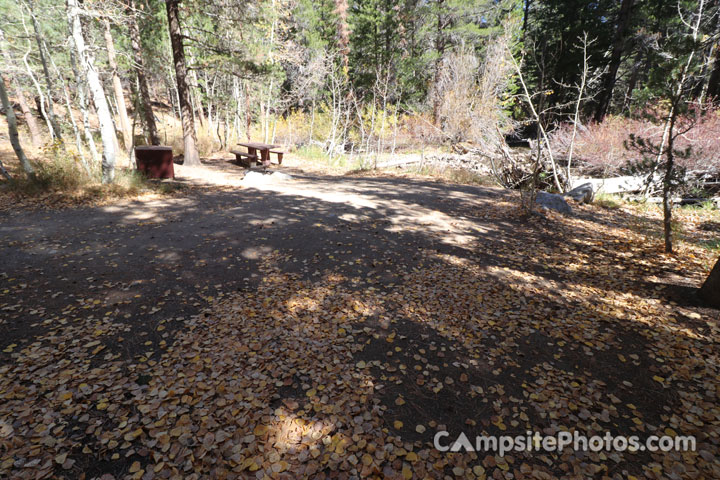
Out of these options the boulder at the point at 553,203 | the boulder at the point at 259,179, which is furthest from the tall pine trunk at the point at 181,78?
the boulder at the point at 553,203

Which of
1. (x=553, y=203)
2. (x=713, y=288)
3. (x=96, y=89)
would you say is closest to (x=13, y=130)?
(x=96, y=89)

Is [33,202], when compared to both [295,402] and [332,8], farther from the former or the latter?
[332,8]

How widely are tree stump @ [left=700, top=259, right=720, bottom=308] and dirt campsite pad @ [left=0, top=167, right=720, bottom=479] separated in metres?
0.16

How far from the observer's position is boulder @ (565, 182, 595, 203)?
9.46m

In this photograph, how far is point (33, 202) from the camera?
7.71 metres

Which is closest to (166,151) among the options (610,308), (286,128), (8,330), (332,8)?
(8,330)

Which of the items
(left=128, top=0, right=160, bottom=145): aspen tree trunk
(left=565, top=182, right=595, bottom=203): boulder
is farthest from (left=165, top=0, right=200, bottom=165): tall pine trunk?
(left=565, top=182, right=595, bottom=203): boulder

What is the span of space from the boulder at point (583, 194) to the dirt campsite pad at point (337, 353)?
3559 millimetres

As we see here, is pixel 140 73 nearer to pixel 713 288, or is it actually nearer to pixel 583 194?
pixel 583 194

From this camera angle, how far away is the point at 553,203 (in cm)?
855

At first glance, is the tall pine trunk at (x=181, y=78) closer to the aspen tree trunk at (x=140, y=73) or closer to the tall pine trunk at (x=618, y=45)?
the aspen tree trunk at (x=140, y=73)

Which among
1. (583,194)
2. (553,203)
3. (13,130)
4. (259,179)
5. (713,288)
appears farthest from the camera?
(259,179)

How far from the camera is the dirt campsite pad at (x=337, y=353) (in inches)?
94.9

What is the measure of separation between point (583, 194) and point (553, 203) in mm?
1742
